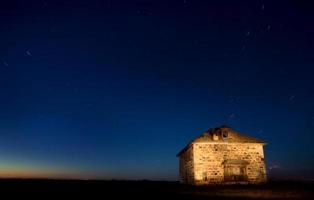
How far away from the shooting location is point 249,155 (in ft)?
92.7

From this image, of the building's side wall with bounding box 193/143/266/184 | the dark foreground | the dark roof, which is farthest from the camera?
the dark roof

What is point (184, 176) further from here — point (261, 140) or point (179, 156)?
point (261, 140)

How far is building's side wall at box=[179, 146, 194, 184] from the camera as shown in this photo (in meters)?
28.4

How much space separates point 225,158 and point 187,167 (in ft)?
15.4

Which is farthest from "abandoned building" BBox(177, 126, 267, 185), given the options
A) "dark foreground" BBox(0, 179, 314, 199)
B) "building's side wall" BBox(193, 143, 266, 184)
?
"dark foreground" BBox(0, 179, 314, 199)

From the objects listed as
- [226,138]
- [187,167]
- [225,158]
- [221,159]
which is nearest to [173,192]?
[221,159]

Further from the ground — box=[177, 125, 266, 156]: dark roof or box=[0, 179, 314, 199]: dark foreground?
box=[177, 125, 266, 156]: dark roof

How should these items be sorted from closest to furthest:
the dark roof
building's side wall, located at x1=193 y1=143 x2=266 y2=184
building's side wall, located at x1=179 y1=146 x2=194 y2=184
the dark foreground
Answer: the dark foreground → building's side wall, located at x1=193 y1=143 x2=266 y2=184 → the dark roof → building's side wall, located at x1=179 y1=146 x2=194 y2=184

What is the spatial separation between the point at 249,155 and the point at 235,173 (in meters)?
2.38

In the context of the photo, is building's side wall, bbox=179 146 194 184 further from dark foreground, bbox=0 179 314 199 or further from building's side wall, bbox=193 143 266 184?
dark foreground, bbox=0 179 314 199

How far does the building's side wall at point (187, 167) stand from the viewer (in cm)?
2836

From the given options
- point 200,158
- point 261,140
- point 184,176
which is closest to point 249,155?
point 261,140

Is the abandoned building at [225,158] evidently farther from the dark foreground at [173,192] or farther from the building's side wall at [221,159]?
the dark foreground at [173,192]

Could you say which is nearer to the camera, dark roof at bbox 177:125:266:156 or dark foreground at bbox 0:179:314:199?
dark foreground at bbox 0:179:314:199
